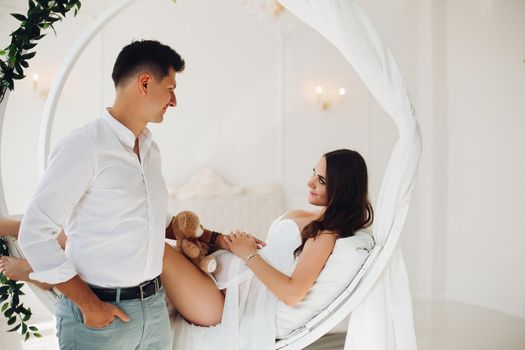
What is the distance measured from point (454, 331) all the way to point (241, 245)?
255 centimetres

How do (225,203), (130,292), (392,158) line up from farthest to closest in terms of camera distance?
(225,203) → (392,158) → (130,292)

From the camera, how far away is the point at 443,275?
5.09 meters

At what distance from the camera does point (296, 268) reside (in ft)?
6.93

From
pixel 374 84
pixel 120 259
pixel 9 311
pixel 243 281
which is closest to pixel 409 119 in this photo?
pixel 374 84

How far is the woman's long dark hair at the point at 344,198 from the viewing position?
87.6 inches

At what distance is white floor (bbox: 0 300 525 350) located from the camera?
139 inches

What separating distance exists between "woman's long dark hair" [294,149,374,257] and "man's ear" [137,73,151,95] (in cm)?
95

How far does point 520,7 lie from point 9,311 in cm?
457

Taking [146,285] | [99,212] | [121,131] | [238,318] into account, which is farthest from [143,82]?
[238,318]

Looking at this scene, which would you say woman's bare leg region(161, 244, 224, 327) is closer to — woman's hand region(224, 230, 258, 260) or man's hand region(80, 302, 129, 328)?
woman's hand region(224, 230, 258, 260)

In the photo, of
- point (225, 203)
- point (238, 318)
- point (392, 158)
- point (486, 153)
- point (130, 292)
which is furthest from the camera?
point (225, 203)

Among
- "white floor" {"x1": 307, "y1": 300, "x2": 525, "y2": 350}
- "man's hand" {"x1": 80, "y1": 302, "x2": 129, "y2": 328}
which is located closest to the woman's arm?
"man's hand" {"x1": 80, "y1": 302, "x2": 129, "y2": 328}

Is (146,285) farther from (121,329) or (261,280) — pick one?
(261,280)

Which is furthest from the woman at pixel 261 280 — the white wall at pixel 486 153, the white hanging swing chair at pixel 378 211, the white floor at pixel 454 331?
the white wall at pixel 486 153
